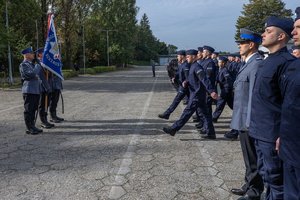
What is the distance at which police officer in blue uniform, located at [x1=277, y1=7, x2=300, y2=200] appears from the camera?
254 cm

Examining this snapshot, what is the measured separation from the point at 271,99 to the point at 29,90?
5.90 metres

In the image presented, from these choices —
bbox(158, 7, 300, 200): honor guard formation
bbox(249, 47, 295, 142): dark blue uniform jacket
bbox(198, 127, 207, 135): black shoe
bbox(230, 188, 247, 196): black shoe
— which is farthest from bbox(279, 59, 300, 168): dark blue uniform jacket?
bbox(198, 127, 207, 135): black shoe

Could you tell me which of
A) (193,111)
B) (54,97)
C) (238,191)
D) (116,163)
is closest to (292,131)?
(238,191)

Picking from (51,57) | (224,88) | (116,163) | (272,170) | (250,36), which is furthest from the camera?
(51,57)

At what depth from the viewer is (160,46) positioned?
5325 inches

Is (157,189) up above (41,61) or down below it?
below

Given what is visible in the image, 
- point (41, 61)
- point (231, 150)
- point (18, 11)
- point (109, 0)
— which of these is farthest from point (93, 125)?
point (109, 0)

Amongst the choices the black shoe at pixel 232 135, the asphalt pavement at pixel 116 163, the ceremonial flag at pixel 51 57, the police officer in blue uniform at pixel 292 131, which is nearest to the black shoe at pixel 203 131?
the asphalt pavement at pixel 116 163

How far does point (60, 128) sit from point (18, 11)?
21400 mm

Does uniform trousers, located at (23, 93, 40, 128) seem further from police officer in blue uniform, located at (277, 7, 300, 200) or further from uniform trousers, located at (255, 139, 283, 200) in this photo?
police officer in blue uniform, located at (277, 7, 300, 200)

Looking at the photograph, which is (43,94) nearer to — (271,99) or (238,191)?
(238,191)

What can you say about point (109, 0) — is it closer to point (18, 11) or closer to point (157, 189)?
point (18, 11)

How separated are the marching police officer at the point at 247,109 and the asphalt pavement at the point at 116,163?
0.34m

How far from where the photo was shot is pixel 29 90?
7.78m
